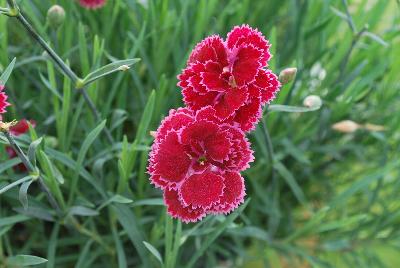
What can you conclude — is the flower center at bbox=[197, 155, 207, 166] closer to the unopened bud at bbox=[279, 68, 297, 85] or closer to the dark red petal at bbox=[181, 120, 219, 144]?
the dark red petal at bbox=[181, 120, 219, 144]

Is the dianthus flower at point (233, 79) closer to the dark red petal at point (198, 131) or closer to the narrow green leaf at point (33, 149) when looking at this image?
the dark red petal at point (198, 131)

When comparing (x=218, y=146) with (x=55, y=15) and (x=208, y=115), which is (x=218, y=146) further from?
(x=55, y=15)

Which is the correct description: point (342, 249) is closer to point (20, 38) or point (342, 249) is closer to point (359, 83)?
point (359, 83)

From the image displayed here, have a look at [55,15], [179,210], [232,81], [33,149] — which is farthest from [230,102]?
[55,15]

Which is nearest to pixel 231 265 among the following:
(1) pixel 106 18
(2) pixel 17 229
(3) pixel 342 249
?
(3) pixel 342 249

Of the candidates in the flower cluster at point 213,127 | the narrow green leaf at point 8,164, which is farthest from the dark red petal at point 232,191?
the narrow green leaf at point 8,164

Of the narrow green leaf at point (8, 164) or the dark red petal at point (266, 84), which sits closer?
the dark red petal at point (266, 84)

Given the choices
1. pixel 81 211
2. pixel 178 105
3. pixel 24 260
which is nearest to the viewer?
pixel 24 260
